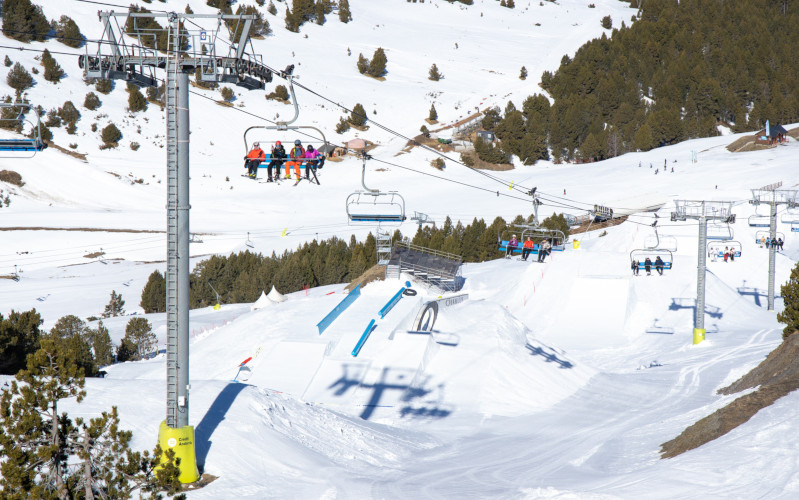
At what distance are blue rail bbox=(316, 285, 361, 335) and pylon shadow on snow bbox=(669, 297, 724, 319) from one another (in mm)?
16456

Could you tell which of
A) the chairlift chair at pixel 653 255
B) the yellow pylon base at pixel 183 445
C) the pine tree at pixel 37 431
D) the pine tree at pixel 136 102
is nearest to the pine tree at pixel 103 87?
the pine tree at pixel 136 102

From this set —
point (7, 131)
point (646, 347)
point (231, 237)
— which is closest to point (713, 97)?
point (231, 237)

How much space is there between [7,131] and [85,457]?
262 ft

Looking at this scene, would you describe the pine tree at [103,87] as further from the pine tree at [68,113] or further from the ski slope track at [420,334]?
the pine tree at [68,113]

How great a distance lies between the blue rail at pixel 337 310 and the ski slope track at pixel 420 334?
0.64 metres

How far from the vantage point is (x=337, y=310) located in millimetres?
29953

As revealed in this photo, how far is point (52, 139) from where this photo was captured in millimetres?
81000

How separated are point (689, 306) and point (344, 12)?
117 m

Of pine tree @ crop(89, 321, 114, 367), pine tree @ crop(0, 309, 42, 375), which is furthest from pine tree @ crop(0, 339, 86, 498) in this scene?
pine tree @ crop(89, 321, 114, 367)

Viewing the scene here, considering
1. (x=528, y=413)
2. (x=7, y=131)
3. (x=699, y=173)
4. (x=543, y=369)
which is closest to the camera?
(x=528, y=413)

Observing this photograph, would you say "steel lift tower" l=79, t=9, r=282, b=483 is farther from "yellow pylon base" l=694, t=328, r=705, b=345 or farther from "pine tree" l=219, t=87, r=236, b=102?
"pine tree" l=219, t=87, r=236, b=102

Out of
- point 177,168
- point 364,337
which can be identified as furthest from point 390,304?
point 177,168

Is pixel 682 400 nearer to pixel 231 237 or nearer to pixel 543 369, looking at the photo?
pixel 543 369

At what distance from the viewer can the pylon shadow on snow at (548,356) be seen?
27.8 meters
